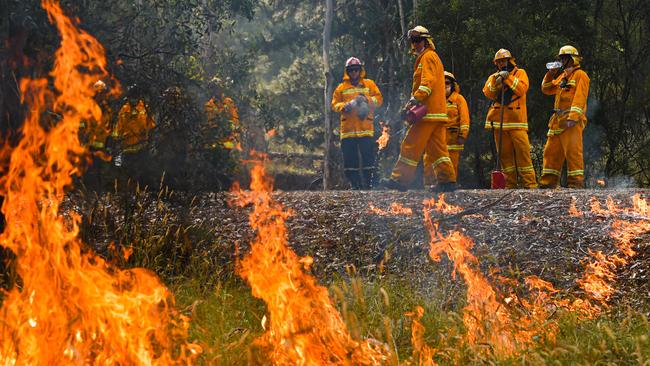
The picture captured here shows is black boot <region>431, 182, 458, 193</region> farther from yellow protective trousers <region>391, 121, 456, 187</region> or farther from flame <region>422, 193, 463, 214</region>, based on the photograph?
flame <region>422, 193, 463, 214</region>

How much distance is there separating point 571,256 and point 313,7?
63.6ft

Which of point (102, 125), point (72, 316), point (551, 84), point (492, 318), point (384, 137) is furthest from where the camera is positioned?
point (384, 137)

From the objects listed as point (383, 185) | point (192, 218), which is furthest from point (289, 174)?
point (192, 218)

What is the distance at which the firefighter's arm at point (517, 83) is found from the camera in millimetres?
10945

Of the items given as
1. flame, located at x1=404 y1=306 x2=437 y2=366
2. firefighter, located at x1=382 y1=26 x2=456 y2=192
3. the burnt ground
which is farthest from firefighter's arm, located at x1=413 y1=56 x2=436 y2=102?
flame, located at x1=404 y1=306 x2=437 y2=366

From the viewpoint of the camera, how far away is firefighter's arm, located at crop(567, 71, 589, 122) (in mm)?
10727

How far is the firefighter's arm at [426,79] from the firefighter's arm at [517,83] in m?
2.39

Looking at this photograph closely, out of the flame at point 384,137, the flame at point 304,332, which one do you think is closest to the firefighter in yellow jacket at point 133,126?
the flame at point 304,332

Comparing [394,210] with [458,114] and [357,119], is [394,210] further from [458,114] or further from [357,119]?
[458,114]

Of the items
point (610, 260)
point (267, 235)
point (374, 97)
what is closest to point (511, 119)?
point (374, 97)

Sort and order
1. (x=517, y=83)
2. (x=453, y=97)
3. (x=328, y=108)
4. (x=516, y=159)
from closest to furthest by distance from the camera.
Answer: (x=517, y=83)
(x=516, y=159)
(x=453, y=97)
(x=328, y=108)

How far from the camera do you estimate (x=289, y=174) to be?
71.7 ft

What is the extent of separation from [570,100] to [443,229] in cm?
490

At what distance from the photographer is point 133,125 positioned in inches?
304
